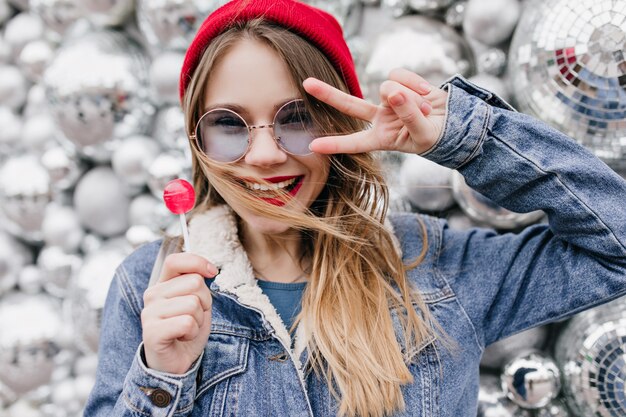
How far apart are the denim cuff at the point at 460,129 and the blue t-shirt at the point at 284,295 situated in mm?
400

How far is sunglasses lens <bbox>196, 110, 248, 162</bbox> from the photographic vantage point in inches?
38.0

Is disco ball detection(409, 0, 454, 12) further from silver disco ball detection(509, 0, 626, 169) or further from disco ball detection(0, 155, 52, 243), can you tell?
disco ball detection(0, 155, 52, 243)

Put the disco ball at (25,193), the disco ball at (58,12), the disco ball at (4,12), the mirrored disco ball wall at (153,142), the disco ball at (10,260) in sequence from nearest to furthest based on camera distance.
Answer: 1. the mirrored disco ball wall at (153,142)
2. the disco ball at (58,12)
3. the disco ball at (25,193)
4. the disco ball at (10,260)
5. the disco ball at (4,12)

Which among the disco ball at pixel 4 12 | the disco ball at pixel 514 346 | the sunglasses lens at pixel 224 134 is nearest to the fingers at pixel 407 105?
the sunglasses lens at pixel 224 134

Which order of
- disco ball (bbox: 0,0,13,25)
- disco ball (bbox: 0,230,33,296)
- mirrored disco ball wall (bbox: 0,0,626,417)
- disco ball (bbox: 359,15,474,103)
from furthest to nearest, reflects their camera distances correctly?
disco ball (bbox: 0,0,13,25) < disco ball (bbox: 0,230,33,296) < disco ball (bbox: 359,15,474,103) < mirrored disco ball wall (bbox: 0,0,626,417)

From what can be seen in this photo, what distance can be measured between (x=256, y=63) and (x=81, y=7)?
2.99 ft

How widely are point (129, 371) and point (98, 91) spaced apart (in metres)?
0.91

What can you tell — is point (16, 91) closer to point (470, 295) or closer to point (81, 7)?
point (81, 7)

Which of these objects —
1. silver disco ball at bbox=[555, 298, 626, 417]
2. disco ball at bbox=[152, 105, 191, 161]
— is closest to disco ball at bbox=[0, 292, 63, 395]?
disco ball at bbox=[152, 105, 191, 161]

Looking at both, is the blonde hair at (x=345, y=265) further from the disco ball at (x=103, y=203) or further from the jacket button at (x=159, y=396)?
the disco ball at (x=103, y=203)

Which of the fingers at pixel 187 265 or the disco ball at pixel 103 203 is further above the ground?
the fingers at pixel 187 265

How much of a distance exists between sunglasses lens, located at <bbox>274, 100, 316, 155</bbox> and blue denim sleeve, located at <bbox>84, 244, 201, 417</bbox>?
1.38 ft

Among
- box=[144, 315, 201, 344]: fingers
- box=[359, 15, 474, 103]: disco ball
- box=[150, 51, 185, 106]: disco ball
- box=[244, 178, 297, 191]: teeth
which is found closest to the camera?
box=[144, 315, 201, 344]: fingers

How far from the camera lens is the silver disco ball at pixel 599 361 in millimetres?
1127
